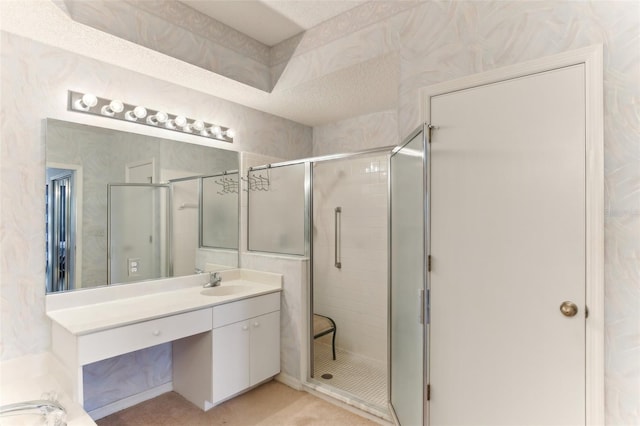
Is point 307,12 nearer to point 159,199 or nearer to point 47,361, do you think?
point 159,199

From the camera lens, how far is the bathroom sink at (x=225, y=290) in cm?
273

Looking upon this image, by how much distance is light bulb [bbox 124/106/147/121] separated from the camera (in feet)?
7.79

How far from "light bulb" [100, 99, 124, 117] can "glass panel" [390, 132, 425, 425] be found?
6.29 ft

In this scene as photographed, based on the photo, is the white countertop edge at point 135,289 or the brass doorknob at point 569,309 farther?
the white countertop edge at point 135,289

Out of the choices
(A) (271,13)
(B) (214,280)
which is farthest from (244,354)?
(A) (271,13)

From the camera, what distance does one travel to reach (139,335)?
6.33 ft

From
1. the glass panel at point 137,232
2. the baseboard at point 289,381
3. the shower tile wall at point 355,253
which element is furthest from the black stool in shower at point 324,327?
the glass panel at point 137,232

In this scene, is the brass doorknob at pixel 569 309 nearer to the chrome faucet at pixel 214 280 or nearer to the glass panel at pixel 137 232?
the chrome faucet at pixel 214 280

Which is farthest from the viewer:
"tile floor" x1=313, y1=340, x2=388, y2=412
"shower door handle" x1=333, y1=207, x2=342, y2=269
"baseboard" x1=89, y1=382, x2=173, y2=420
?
"shower door handle" x1=333, y1=207, x2=342, y2=269

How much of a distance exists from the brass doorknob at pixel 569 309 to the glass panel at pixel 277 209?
6.08ft

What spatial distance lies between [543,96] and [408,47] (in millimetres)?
808

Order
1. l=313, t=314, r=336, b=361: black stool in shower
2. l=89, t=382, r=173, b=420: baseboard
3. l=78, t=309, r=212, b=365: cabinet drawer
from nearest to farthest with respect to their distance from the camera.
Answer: l=78, t=309, r=212, b=365: cabinet drawer < l=89, t=382, r=173, b=420: baseboard < l=313, t=314, r=336, b=361: black stool in shower

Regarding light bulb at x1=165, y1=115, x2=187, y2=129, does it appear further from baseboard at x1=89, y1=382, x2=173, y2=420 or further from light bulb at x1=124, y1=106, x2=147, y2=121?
baseboard at x1=89, y1=382, x2=173, y2=420

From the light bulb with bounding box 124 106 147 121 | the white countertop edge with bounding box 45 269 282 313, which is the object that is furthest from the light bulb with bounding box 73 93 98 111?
the white countertop edge with bounding box 45 269 282 313
